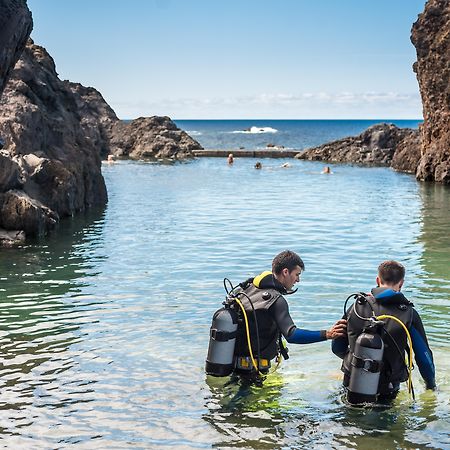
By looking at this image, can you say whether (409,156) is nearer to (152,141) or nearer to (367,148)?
(367,148)

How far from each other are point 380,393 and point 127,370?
4.00 metres

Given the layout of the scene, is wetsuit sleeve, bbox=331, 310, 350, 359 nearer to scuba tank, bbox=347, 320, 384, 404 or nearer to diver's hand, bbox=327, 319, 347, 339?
diver's hand, bbox=327, 319, 347, 339

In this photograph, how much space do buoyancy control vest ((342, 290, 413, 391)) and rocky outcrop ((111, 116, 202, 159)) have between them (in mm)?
75299

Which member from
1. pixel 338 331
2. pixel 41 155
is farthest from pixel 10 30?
pixel 41 155

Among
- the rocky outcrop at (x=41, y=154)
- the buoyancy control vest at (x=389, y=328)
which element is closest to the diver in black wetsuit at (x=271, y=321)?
the buoyancy control vest at (x=389, y=328)

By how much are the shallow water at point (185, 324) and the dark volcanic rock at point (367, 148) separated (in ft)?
134

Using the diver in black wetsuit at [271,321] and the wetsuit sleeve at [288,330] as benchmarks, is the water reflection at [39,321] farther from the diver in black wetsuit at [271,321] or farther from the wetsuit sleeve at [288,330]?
the wetsuit sleeve at [288,330]

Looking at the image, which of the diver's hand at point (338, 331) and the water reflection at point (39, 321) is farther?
the water reflection at point (39, 321)

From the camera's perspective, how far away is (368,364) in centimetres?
767

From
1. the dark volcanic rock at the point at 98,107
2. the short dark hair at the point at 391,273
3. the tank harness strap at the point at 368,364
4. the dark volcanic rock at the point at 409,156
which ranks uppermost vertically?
the dark volcanic rock at the point at 98,107

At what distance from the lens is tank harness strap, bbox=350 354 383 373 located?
766 cm

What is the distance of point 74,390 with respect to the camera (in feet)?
31.6

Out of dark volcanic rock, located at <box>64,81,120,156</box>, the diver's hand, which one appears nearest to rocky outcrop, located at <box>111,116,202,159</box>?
dark volcanic rock, located at <box>64,81,120,156</box>

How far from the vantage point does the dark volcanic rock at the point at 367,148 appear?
73125mm
